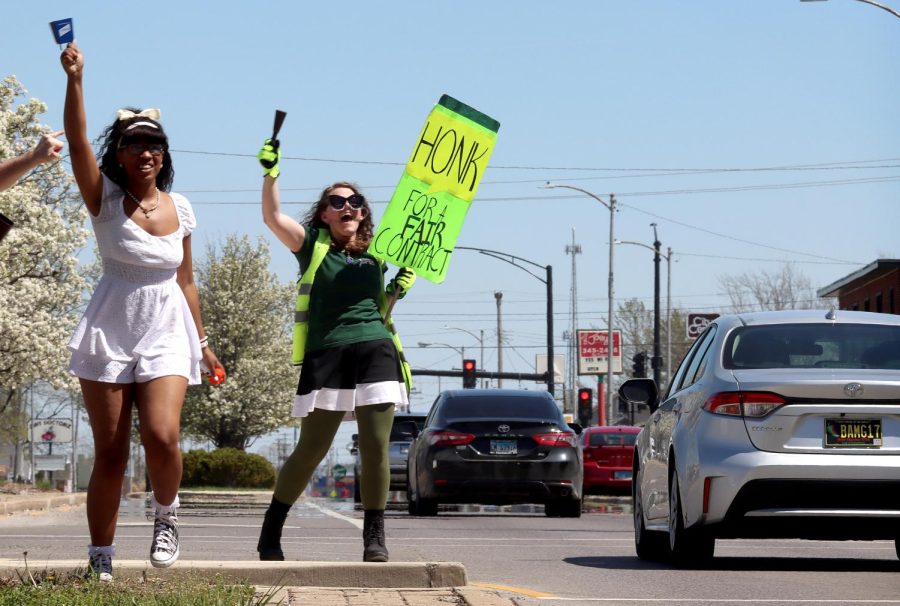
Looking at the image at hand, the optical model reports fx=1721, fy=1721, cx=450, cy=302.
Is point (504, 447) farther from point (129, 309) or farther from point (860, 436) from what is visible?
point (129, 309)

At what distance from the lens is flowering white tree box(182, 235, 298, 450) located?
229 ft

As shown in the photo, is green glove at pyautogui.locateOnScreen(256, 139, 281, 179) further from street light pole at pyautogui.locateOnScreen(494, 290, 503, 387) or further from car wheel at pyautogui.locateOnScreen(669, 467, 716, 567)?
street light pole at pyautogui.locateOnScreen(494, 290, 503, 387)

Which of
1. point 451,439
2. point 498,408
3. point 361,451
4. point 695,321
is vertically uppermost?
point 695,321

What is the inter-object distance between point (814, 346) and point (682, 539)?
1444mm

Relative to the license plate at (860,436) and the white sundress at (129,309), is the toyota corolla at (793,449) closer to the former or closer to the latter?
the license plate at (860,436)

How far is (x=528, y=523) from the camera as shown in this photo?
18.4 m

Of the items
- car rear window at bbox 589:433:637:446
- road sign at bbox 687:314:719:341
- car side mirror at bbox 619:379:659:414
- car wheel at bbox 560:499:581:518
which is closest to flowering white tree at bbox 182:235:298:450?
road sign at bbox 687:314:719:341

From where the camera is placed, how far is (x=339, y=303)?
28.0 ft

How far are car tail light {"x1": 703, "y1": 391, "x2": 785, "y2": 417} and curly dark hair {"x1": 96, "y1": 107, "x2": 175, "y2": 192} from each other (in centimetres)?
394

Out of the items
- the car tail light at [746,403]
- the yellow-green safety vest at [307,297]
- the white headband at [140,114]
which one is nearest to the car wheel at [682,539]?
the car tail light at [746,403]

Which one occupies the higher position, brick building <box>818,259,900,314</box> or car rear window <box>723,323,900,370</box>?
brick building <box>818,259,900,314</box>

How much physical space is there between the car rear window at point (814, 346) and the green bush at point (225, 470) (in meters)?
29.3

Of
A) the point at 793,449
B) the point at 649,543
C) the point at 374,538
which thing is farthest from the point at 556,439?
the point at 374,538

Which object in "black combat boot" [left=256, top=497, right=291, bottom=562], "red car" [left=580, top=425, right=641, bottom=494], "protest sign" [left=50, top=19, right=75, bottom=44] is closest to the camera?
"protest sign" [left=50, top=19, right=75, bottom=44]
